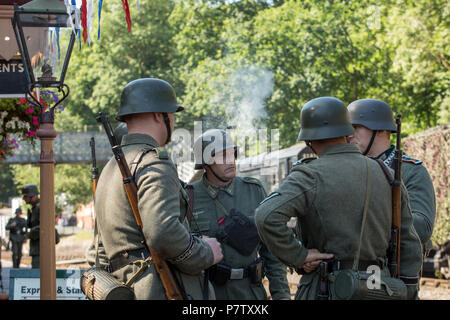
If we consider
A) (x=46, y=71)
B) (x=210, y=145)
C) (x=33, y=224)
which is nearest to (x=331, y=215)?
(x=210, y=145)

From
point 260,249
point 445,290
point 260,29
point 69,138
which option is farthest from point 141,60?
point 260,249

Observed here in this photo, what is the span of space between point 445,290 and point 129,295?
362 inches

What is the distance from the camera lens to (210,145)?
17.3 ft

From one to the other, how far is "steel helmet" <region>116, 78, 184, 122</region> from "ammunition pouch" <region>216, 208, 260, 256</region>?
1.12m

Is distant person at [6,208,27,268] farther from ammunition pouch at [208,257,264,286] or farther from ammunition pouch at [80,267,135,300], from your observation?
ammunition pouch at [80,267,135,300]

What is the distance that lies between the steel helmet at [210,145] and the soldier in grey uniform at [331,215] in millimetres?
1519

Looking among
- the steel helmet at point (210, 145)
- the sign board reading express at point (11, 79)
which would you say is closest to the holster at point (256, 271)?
the steel helmet at point (210, 145)

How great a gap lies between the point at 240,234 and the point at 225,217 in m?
0.27

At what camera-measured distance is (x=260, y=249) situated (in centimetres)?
491

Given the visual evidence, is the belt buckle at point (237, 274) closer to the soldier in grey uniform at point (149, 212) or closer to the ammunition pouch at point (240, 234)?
the ammunition pouch at point (240, 234)

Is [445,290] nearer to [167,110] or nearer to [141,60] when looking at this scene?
[167,110]

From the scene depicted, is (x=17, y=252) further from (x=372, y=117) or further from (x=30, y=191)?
(x=372, y=117)

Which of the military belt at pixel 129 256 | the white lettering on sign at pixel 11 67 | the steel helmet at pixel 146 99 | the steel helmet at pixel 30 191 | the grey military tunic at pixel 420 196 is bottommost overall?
the steel helmet at pixel 30 191

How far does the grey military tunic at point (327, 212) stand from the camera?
11.8 ft
